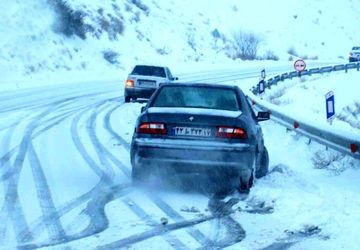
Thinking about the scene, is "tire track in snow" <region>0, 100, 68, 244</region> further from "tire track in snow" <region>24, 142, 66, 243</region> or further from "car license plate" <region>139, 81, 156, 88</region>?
"car license plate" <region>139, 81, 156, 88</region>

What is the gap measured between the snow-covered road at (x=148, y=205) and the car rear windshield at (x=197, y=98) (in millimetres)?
1104

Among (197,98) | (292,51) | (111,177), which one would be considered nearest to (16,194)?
(111,177)

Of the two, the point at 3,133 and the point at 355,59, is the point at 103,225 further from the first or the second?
the point at 355,59

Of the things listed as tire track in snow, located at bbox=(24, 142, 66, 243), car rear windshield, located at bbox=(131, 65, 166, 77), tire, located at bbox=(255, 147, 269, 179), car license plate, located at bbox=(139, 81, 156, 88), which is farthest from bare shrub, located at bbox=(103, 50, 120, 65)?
tire, located at bbox=(255, 147, 269, 179)

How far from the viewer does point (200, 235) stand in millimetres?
6051

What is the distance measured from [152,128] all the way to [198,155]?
2.27ft

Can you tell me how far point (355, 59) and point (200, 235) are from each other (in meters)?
48.8

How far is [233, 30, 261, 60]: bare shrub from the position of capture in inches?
2245

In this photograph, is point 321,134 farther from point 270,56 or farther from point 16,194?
point 270,56

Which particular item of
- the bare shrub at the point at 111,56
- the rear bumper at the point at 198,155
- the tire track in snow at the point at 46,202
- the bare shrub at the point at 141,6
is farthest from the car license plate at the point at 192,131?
the bare shrub at the point at 141,6

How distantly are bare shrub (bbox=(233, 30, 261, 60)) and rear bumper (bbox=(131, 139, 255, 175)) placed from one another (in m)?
48.2

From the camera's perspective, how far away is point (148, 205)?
7.33 m

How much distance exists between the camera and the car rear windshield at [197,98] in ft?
27.7

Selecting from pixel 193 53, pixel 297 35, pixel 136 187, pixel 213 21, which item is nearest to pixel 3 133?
pixel 136 187
